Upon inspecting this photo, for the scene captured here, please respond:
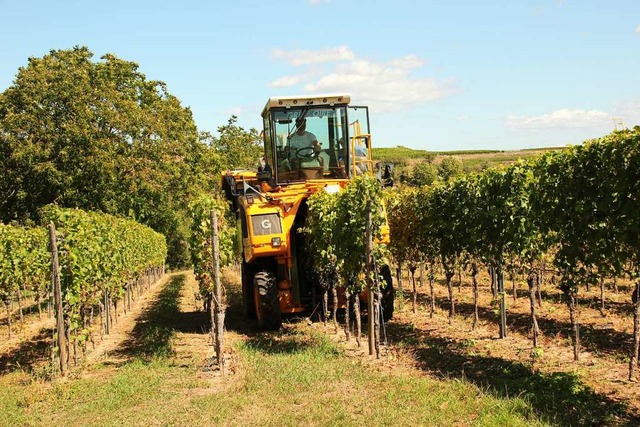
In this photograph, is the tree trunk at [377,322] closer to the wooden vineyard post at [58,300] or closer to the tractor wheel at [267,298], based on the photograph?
the tractor wheel at [267,298]

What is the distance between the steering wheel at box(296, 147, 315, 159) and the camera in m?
11.9

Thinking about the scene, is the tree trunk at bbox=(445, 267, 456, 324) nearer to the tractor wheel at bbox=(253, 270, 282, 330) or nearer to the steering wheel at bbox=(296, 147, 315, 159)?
the tractor wheel at bbox=(253, 270, 282, 330)

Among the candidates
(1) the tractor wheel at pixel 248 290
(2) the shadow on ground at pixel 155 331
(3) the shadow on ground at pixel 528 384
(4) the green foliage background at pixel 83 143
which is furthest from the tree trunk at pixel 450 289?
(4) the green foliage background at pixel 83 143

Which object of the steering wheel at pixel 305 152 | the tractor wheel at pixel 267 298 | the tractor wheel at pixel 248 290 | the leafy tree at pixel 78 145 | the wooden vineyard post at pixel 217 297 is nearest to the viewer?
the wooden vineyard post at pixel 217 297

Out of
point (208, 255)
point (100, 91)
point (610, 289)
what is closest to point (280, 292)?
point (208, 255)

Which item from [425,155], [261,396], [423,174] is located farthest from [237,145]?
[261,396]

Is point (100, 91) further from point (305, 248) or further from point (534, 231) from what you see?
point (534, 231)

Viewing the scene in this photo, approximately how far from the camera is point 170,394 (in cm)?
756

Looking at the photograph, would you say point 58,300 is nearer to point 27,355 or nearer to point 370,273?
point 27,355

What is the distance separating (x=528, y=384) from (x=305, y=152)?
631 centimetres

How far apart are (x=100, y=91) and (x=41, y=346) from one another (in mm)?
18509

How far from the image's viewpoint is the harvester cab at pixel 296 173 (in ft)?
37.3

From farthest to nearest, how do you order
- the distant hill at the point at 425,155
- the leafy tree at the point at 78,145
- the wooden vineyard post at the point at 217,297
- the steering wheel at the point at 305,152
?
the distant hill at the point at 425,155 < the leafy tree at the point at 78,145 < the steering wheel at the point at 305,152 < the wooden vineyard post at the point at 217,297

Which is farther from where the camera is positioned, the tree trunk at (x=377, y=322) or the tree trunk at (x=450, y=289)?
the tree trunk at (x=450, y=289)
